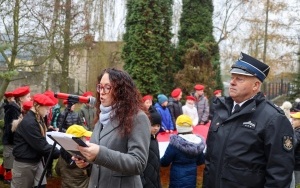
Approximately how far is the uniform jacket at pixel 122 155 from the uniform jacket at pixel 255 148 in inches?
25.2

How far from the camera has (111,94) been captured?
8.96ft

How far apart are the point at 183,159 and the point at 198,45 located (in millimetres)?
10650

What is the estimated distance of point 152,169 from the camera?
4258mm

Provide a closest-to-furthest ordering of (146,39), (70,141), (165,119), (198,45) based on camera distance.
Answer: (70,141)
(165,119)
(146,39)
(198,45)

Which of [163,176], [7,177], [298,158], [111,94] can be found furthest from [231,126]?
[7,177]

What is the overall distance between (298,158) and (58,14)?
34.0 ft

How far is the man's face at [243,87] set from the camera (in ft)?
9.81

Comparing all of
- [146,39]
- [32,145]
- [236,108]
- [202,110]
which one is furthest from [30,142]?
[146,39]

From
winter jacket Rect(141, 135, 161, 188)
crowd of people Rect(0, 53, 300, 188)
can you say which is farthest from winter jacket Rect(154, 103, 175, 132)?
crowd of people Rect(0, 53, 300, 188)

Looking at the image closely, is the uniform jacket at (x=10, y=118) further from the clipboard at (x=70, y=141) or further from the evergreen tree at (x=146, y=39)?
the evergreen tree at (x=146, y=39)

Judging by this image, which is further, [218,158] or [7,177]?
[7,177]

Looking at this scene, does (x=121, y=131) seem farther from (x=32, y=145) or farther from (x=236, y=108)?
(x=32, y=145)

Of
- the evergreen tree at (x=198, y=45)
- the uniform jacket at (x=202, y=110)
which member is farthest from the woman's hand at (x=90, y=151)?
the evergreen tree at (x=198, y=45)

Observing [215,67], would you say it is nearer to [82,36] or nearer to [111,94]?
[82,36]
